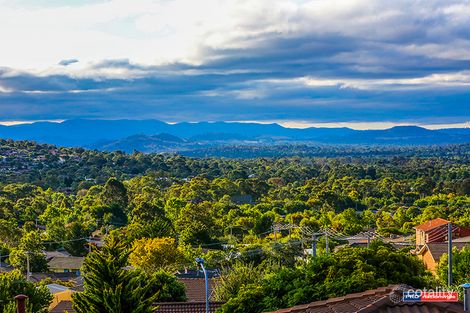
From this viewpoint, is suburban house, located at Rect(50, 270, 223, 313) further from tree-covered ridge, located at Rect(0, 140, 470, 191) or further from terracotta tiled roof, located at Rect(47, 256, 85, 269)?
tree-covered ridge, located at Rect(0, 140, 470, 191)

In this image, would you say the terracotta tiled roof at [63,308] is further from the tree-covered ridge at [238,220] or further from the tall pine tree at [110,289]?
the tall pine tree at [110,289]

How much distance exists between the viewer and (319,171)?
151250mm

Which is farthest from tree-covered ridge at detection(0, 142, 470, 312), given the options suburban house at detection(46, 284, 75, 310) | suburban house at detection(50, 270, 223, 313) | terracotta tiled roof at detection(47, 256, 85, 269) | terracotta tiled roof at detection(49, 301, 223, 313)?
suburban house at detection(46, 284, 75, 310)

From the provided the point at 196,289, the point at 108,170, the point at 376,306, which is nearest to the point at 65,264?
the point at 196,289

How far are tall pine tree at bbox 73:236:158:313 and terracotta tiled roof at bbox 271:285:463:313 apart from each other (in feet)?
21.0

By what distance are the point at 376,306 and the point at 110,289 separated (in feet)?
28.7

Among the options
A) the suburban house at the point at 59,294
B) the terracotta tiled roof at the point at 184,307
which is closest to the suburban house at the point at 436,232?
the suburban house at the point at 59,294

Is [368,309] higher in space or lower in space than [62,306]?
higher

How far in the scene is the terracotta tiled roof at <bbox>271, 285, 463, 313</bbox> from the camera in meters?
11.3

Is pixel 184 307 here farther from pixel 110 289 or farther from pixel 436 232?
pixel 436 232

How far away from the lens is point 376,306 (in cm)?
1150

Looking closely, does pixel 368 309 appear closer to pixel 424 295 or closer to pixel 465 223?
pixel 424 295

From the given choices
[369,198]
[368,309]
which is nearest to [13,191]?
[369,198]

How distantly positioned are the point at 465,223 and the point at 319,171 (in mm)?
91197
